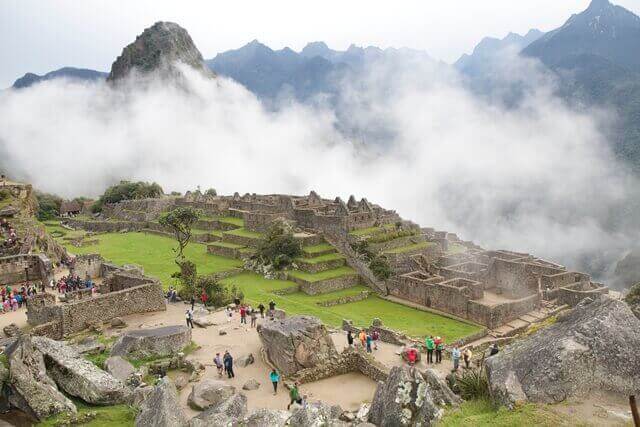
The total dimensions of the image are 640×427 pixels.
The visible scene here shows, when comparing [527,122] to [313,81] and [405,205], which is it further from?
[313,81]

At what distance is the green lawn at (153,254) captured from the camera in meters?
36.1

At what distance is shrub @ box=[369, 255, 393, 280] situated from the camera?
3459cm

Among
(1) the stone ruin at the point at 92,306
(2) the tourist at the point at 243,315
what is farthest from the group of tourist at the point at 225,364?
(1) the stone ruin at the point at 92,306

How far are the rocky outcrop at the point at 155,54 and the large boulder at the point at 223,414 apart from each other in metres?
175

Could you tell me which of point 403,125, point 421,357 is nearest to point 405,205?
point 403,125

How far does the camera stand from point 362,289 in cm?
3509

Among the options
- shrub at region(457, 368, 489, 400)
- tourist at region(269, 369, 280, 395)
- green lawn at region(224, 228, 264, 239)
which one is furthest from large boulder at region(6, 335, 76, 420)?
green lawn at region(224, 228, 264, 239)

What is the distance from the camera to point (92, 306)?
18.9 m

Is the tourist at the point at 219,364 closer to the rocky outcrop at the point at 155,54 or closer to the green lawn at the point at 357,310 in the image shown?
the green lawn at the point at 357,310

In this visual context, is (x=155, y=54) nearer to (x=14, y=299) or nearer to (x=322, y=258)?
(x=322, y=258)

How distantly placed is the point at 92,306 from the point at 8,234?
16.0 m

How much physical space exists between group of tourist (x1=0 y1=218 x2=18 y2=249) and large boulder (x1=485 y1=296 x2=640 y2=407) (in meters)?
29.0

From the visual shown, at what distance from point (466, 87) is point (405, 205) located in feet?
194

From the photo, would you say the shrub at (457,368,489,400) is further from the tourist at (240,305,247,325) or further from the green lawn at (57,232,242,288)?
the green lawn at (57,232,242,288)
